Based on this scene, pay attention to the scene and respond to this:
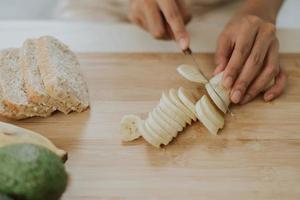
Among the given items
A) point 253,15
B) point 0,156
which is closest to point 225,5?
point 253,15

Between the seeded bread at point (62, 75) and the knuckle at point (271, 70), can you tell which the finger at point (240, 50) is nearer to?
the knuckle at point (271, 70)

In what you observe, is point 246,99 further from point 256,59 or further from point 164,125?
Answer: point 164,125

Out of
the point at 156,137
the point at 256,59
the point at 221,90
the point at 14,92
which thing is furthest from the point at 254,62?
the point at 14,92

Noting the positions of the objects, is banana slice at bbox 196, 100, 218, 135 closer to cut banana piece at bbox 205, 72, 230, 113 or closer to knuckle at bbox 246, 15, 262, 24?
cut banana piece at bbox 205, 72, 230, 113

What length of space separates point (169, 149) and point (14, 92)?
1.28 feet

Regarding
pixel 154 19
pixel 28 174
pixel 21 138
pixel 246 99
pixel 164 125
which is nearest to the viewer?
pixel 28 174

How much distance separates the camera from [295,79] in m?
1.35

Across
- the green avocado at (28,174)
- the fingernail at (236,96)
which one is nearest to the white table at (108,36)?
the fingernail at (236,96)

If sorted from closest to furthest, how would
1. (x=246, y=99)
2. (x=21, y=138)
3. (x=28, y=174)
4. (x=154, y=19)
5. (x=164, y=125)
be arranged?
(x=28, y=174), (x=21, y=138), (x=164, y=125), (x=246, y=99), (x=154, y=19)

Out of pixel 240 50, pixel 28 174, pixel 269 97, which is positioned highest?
pixel 28 174

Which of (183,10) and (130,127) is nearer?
(130,127)

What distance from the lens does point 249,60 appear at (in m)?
1.27

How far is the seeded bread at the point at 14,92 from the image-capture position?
119 cm

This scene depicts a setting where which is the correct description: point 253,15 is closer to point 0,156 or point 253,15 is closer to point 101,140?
point 101,140
